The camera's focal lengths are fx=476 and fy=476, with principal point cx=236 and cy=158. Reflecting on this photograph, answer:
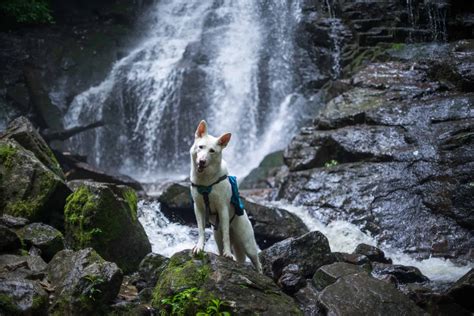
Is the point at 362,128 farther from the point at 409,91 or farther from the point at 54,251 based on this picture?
the point at 54,251

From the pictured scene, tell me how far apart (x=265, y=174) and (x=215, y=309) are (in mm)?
11855

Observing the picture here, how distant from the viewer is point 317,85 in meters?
20.3

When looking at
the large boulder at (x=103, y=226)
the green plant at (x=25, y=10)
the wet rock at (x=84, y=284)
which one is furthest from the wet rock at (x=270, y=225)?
the green plant at (x=25, y=10)

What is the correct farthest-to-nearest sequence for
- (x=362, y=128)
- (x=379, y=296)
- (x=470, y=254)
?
(x=362, y=128), (x=470, y=254), (x=379, y=296)

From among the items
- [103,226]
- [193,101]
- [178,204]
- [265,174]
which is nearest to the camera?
[103,226]

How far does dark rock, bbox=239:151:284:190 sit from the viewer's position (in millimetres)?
15922

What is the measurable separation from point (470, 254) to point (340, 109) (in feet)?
19.9

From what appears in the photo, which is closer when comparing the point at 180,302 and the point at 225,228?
the point at 180,302

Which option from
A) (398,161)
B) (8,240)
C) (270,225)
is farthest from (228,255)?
(398,161)

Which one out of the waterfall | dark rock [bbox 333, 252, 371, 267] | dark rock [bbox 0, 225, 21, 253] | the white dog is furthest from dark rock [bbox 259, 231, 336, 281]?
the waterfall

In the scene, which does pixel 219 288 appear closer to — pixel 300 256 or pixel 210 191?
pixel 210 191

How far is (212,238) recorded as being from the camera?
33.4ft

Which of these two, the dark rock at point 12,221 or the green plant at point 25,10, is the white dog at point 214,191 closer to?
the dark rock at point 12,221

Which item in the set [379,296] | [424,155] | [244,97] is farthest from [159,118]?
[379,296]
